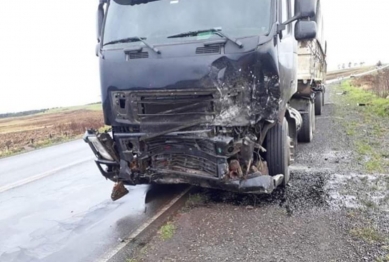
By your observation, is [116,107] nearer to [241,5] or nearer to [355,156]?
[241,5]

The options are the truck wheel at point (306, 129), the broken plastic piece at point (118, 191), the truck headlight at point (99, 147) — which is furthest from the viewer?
the truck wheel at point (306, 129)

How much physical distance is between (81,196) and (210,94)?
9.51ft

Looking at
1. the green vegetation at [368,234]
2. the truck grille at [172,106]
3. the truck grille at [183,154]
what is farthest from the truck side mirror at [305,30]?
the green vegetation at [368,234]

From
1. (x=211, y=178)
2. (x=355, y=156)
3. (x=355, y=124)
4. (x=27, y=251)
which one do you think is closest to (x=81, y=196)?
(x=27, y=251)

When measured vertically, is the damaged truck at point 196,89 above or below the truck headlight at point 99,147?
above

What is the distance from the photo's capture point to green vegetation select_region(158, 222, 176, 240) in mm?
4090

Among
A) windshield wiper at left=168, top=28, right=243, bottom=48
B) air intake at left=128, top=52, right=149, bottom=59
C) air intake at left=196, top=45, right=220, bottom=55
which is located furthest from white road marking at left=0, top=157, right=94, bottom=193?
air intake at left=196, top=45, right=220, bottom=55

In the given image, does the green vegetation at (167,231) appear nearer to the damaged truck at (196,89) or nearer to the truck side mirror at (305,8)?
the damaged truck at (196,89)

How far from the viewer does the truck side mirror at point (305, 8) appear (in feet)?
14.8

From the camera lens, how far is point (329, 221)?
424 centimetres

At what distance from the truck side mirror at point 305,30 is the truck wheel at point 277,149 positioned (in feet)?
3.78

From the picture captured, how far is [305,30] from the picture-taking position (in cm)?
476

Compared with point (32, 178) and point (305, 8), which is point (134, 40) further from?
point (32, 178)

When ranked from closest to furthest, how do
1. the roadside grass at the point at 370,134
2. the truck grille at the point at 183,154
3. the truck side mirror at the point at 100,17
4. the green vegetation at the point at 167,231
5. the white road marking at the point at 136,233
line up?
the white road marking at the point at 136,233 < the green vegetation at the point at 167,231 < the truck grille at the point at 183,154 < the truck side mirror at the point at 100,17 < the roadside grass at the point at 370,134
